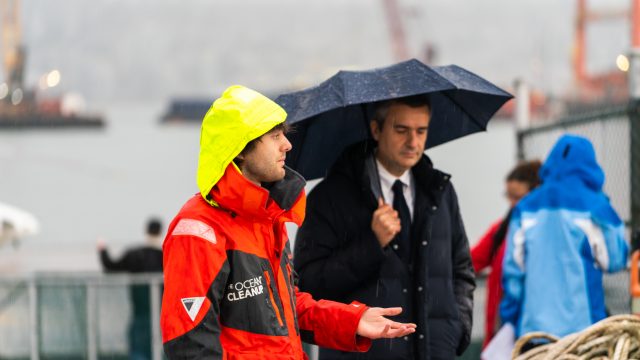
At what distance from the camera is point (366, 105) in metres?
4.23

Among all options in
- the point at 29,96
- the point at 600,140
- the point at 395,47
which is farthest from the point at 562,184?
the point at 29,96

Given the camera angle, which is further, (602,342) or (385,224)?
(385,224)

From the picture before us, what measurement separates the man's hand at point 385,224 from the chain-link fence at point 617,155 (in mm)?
2470

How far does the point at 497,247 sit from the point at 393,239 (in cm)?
178

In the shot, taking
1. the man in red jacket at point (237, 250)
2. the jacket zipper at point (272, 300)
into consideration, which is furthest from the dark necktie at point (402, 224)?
the jacket zipper at point (272, 300)

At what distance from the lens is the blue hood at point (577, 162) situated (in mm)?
4656

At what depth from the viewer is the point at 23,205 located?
88688mm

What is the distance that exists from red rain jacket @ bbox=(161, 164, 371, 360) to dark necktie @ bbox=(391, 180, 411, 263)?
0.82m

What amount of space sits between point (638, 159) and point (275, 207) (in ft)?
11.6

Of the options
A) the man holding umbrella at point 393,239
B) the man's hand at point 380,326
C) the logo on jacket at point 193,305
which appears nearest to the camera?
the logo on jacket at point 193,305

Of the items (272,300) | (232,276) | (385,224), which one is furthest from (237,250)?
(385,224)

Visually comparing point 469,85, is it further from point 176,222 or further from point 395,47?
point 395,47

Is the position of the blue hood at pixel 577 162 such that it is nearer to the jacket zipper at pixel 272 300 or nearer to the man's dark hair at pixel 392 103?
the man's dark hair at pixel 392 103

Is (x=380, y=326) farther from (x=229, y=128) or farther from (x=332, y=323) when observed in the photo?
(x=229, y=128)
